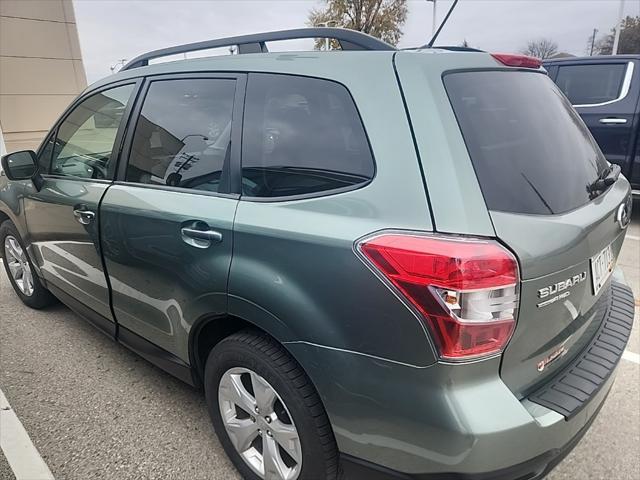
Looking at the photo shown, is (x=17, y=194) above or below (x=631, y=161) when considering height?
above

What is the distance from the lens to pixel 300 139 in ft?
5.53

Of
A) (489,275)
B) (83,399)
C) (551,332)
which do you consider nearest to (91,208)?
(83,399)

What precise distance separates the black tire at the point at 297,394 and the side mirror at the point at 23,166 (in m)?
2.08

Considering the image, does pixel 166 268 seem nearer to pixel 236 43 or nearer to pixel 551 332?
pixel 236 43

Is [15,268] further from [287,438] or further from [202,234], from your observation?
[287,438]

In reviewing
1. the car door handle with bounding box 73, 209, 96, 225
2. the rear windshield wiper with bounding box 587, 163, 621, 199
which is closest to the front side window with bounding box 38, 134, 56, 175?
the car door handle with bounding box 73, 209, 96, 225

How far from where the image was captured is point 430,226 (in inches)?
52.1

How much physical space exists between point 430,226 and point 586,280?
707mm

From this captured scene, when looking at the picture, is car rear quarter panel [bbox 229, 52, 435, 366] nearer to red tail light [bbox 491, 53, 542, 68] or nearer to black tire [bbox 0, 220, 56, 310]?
red tail light [bbox 491, 53, 542, 68]

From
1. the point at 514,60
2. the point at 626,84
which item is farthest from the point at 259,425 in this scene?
the point at 626,84

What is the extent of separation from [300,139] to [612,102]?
553cm

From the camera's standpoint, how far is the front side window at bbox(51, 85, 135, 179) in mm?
2482

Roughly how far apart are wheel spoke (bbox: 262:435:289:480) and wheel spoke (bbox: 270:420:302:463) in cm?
6

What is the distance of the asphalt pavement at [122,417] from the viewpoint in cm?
208
